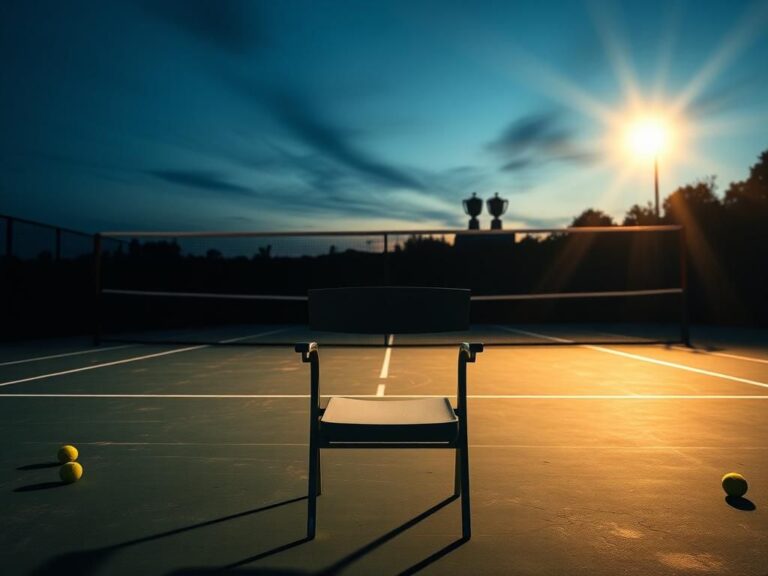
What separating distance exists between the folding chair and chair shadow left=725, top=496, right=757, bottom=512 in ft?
3.70

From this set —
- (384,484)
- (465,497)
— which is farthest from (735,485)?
(384,484)

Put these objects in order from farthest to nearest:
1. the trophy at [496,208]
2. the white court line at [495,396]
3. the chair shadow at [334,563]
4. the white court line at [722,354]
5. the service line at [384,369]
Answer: the trophy at [496,208] < the white court line at [722,354] < the service line at [384,369] < the white court line at [495,396] < the chair shadow at [334,563]

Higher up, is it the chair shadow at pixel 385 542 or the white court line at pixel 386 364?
the chair shadow at pixel 385 542

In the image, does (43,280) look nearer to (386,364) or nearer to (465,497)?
(386,364)

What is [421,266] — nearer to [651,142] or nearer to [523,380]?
[651,142]

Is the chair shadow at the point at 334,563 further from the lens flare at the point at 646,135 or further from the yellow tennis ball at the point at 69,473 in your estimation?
the lens flare at the point at 646,135

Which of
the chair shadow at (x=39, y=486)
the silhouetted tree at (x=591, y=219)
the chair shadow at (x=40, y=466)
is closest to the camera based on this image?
the chair shadow at (x=39, y=486)

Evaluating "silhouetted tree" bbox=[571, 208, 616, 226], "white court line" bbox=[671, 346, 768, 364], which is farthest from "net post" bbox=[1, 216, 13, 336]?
"silhouetted tree" bbox=[571, 208, 616, 226]

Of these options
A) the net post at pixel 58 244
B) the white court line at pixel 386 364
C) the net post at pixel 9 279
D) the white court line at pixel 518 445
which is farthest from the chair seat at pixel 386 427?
the net post at pixel 58 244

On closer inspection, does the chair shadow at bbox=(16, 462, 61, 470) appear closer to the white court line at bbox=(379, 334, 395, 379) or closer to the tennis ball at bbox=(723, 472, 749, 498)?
the tennis ball at bbox=(723, 472, 749, 498)

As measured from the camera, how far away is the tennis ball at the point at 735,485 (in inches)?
90.6

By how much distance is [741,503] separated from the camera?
2252 millimetres

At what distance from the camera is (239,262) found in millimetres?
16266

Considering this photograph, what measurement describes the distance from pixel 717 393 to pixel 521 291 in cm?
1289
